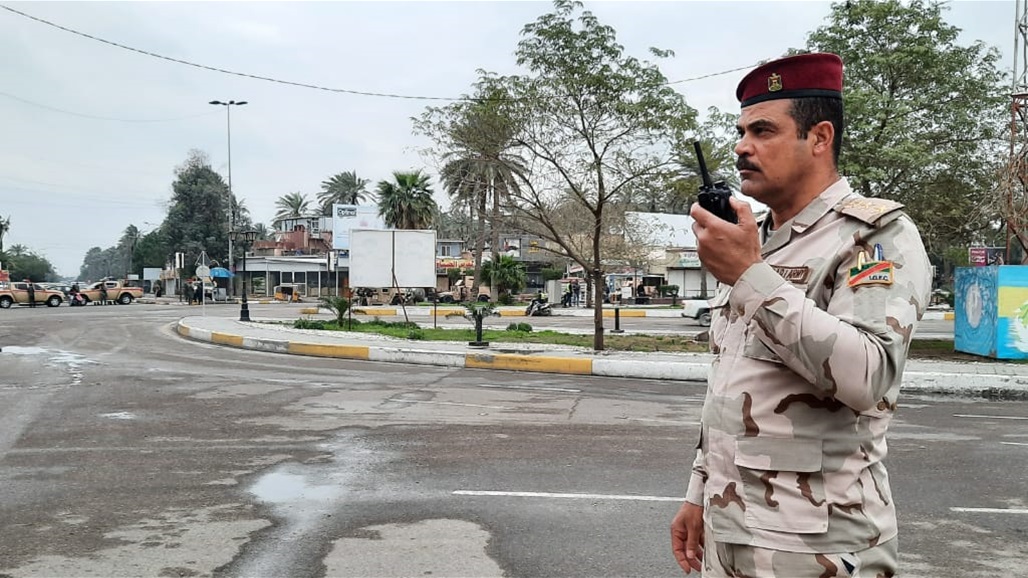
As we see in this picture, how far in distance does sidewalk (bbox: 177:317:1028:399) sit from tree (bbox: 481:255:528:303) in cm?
2635

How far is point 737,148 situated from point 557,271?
58.8 metres

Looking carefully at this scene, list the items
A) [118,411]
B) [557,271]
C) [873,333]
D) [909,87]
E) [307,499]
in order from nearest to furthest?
[873,333] < [307,499] < [118,411] < [909,87] < [557,271]

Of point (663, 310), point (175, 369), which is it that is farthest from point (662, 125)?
point (663, 310)

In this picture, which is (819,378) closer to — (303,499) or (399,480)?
(303,499)

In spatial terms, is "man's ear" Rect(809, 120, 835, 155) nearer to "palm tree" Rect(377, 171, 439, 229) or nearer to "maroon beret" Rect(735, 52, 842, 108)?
"maroon beret" Rect(735, 52, 842, 108)

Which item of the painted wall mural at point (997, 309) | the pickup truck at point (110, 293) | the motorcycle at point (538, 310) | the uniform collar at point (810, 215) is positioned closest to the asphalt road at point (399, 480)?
the uniform collar at point (810, 215)

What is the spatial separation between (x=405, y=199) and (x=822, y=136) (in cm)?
5274

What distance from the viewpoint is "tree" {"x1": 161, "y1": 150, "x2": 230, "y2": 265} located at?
73.1 meters

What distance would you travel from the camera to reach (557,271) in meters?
60.5

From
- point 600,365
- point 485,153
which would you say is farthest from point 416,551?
point 485,153

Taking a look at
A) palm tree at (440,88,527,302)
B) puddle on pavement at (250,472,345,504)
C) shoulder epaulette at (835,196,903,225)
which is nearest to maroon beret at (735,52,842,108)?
shoulder epaulette at (835,196,903,225)

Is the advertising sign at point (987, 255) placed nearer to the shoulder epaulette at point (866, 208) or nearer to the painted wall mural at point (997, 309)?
the painted wall mural at point (997, 309)

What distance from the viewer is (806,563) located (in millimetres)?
1667

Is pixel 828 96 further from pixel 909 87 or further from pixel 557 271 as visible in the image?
pixel 557 271
